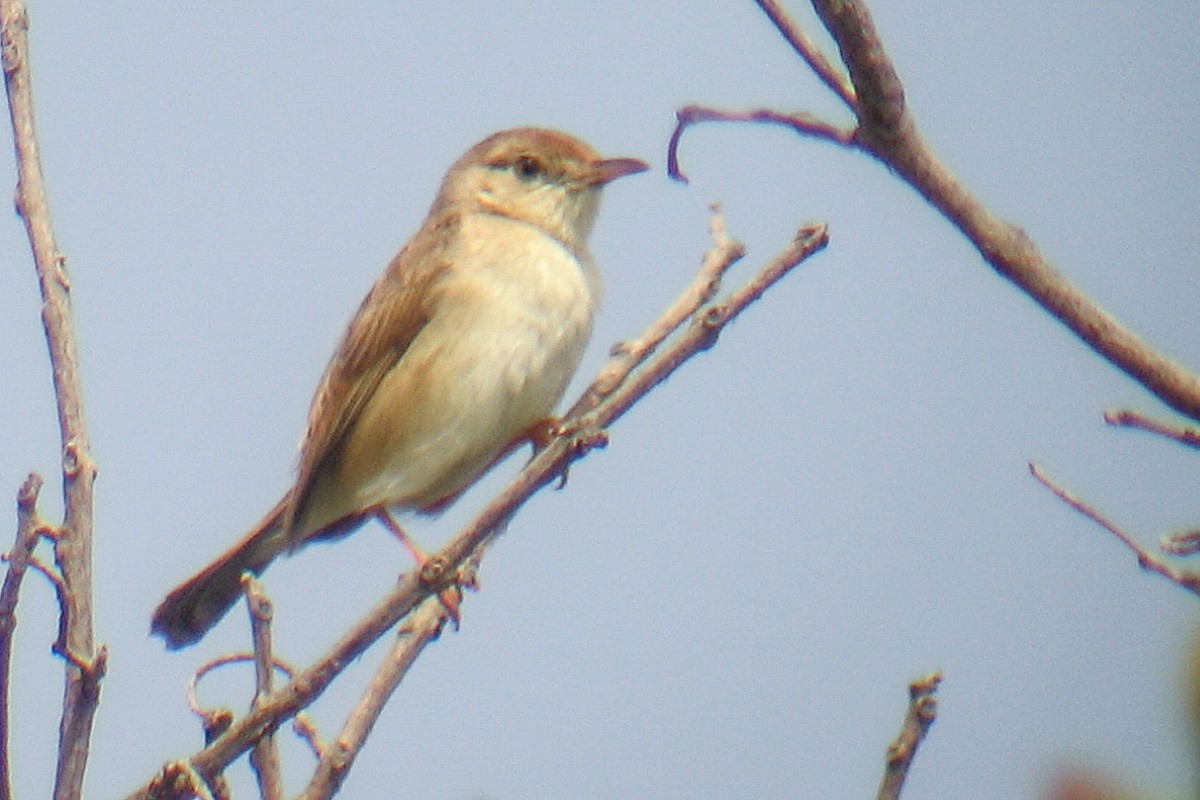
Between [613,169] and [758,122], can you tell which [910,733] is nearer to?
[758,122]

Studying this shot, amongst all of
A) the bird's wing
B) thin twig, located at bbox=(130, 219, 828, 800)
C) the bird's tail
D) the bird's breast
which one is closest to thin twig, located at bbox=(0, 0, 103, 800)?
thin twig, located at bbox=(130, 219, 828, 800)

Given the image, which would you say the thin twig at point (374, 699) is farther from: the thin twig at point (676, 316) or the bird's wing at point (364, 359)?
the bird's wing at point (364, 359)

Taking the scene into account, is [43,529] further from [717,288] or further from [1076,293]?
[717,288]

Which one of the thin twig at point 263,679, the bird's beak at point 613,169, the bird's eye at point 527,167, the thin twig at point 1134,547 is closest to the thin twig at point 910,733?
the thin twig at point 1134,547

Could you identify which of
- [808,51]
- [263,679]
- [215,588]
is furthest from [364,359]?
[808,51]

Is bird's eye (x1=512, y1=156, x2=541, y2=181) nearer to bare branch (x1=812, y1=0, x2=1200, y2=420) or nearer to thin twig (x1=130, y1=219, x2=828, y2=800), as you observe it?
thin twig (x1=130, y1=219, x2=828, y2=800)

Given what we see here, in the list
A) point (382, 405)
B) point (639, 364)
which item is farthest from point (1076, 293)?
point (382, 405)
